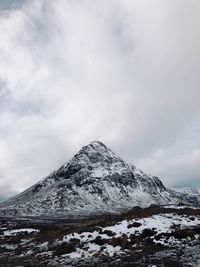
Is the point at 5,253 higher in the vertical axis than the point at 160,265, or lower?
higher

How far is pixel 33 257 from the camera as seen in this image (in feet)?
117

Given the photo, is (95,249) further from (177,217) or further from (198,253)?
(177,217)

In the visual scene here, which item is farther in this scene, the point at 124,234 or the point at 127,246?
the point at 124,234

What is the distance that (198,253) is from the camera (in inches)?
1222

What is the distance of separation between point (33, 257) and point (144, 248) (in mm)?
10803

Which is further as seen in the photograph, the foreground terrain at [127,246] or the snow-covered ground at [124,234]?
the snow-covered ground at [124,234]

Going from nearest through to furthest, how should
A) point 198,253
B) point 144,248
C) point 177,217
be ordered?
1. point 198,253
2. point 144,248
3. point 177,217

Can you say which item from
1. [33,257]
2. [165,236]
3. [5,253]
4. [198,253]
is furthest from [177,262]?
[5,253]

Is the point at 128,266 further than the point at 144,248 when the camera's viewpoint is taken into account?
No

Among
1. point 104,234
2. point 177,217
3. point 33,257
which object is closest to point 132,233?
point 104,234

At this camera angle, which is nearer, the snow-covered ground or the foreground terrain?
the foreground terrain

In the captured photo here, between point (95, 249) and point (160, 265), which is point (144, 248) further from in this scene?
point (160, 265)

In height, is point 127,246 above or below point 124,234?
below

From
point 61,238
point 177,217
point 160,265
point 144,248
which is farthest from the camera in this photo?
point 177,217
